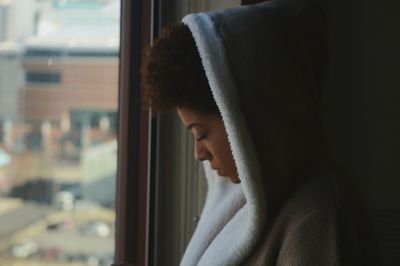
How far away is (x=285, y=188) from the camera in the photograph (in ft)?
2.40

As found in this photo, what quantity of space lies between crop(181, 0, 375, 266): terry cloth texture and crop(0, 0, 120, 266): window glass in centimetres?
41

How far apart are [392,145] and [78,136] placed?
1.09 m

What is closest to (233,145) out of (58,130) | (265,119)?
(265,119)

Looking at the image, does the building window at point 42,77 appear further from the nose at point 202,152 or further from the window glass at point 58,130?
the nose at point 202,152

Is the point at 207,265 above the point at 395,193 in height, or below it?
above

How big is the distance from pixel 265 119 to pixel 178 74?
0.52 feet

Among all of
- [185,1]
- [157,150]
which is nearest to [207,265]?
[157,150]

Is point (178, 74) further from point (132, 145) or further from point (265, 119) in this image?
point (132, 145)

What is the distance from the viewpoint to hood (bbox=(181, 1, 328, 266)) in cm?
69

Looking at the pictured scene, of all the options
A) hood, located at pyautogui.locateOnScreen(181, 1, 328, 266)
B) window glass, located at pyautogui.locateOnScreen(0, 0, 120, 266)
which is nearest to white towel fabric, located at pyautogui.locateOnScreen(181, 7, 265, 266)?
hood, located at pyautogui.locateOnScreen(181, 1, 328, 266)

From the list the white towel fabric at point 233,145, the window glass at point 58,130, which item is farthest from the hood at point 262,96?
the window glass at point 58,130

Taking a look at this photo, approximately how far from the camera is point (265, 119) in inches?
27.4

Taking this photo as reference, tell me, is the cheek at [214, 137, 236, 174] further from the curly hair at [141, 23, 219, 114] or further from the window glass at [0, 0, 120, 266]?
the window glass at [0, 0, 120, 266]

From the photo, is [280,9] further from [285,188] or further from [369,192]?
[369,192]
